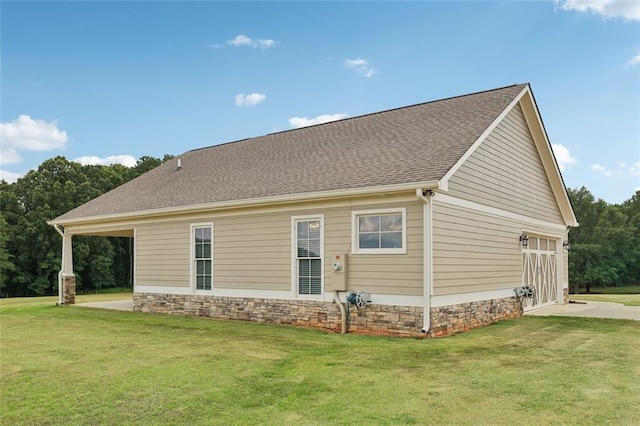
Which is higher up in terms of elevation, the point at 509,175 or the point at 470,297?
the point at 509,175

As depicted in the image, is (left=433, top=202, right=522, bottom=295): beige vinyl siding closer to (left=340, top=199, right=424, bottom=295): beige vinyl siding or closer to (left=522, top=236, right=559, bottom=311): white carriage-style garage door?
(left=340, top=199, right=424, bottom=295): beige vinyl siding

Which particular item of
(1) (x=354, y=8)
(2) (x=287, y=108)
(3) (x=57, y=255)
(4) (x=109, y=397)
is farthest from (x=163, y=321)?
(3) (x=57, y=255)

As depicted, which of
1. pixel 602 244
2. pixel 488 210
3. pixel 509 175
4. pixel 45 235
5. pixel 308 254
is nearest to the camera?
pixel 308 254

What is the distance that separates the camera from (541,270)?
45.7 feet

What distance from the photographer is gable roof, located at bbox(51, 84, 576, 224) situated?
9.55 meters

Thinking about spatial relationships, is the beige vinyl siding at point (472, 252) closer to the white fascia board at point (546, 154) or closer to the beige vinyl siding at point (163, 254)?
the white fascia board at point (546, 154)

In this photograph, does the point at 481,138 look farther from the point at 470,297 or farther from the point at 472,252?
the point at 470,297

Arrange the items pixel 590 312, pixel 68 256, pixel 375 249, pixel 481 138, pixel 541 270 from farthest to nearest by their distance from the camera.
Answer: pixel 68 256
pixel 541 270
pixel 590 312
pixel 481 138
pixel 375 249

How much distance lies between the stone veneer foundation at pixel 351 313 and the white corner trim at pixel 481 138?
2303mm

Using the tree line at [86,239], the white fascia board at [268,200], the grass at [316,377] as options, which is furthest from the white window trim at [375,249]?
the tree line at [86,239]

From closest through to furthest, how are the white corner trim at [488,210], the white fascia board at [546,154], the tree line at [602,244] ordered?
the white corner trim at [488,210] → the white fascia board at [546,154] → the tree line at [602,244]

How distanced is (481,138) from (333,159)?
10.9 ft

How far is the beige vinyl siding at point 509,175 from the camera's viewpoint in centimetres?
1002

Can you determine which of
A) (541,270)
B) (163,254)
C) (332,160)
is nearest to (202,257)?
(163,254)
